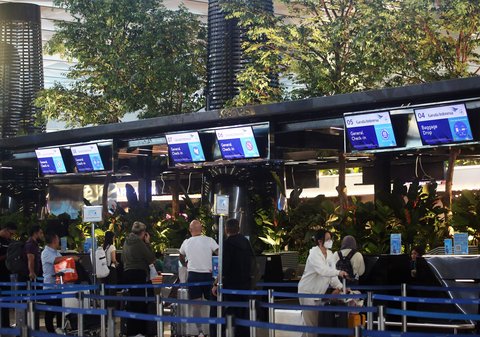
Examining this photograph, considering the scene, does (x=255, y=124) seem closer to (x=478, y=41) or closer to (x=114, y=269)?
(x=114, y=269)

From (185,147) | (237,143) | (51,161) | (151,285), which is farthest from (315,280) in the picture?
(51,161)

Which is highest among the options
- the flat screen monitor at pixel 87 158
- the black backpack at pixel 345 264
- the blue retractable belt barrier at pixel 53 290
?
the flat screen monitor at pixel 87 158

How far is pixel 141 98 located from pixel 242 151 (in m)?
8.55

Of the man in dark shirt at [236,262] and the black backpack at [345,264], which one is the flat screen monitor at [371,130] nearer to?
the black backpack at [345,264]

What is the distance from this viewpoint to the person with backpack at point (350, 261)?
16.1m

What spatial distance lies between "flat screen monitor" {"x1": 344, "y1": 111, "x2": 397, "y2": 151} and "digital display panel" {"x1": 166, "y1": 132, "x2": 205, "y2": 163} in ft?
13.1

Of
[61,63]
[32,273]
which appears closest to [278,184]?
[32,273]

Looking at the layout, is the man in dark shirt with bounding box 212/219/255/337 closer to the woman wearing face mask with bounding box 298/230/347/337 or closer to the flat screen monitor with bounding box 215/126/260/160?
the woman wearing face mask with bounding box 298/230/347/337

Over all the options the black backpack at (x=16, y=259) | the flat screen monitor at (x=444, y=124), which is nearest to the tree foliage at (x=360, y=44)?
the flat screen monitor at (x=444, y=124)

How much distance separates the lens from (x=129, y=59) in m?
28.0

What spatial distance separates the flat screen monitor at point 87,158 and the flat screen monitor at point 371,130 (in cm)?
738

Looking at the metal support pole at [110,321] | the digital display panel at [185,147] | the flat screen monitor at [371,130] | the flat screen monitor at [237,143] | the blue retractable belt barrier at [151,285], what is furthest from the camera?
the digital display panel at [185,147]

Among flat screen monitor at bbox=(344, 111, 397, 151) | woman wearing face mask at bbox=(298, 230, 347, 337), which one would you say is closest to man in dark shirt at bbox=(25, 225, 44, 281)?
flat screen monitor at bbox=(344, 111, 397, 151)

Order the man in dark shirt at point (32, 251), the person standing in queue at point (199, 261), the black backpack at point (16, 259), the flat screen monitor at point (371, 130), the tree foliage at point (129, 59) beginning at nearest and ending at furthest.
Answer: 1. the person standing in queue at point (199, 261)
2. the flat screen monitor at point (371, 130)
3. the man in dark shirt at point (32, 251)
4. the black backpack at point (16, 259)
5. the tree foliage at point (129, 59)
